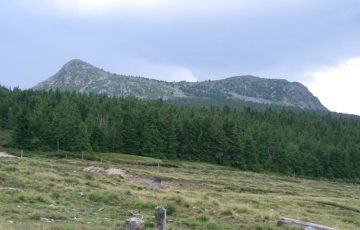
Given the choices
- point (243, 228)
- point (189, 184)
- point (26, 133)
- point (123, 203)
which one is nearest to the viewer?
point (243, 228)

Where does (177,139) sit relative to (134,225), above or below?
above

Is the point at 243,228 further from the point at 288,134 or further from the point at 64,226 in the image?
the point at 288,134

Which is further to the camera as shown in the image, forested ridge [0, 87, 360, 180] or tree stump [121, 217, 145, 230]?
forested ridge [0, 87, 360, 180]

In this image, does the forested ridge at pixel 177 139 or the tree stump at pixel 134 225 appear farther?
the forested ridge at pixel 177 139

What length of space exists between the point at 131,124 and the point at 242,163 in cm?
2925

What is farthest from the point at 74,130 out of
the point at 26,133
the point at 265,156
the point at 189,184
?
the point at 189,184

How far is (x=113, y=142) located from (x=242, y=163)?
106ft

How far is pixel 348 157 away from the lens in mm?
129500

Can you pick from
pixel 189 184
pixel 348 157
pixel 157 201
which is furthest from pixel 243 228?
pixel 348 157

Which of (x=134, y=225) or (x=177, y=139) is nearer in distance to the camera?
A: (x=134, y=225)

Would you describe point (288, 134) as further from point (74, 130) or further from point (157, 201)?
point (157, 201)

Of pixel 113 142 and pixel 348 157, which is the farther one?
pixel 348 157

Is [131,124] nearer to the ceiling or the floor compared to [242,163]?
nearer to the ceiling

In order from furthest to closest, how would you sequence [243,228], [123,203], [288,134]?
[288,134], [123,203], [243,228]
